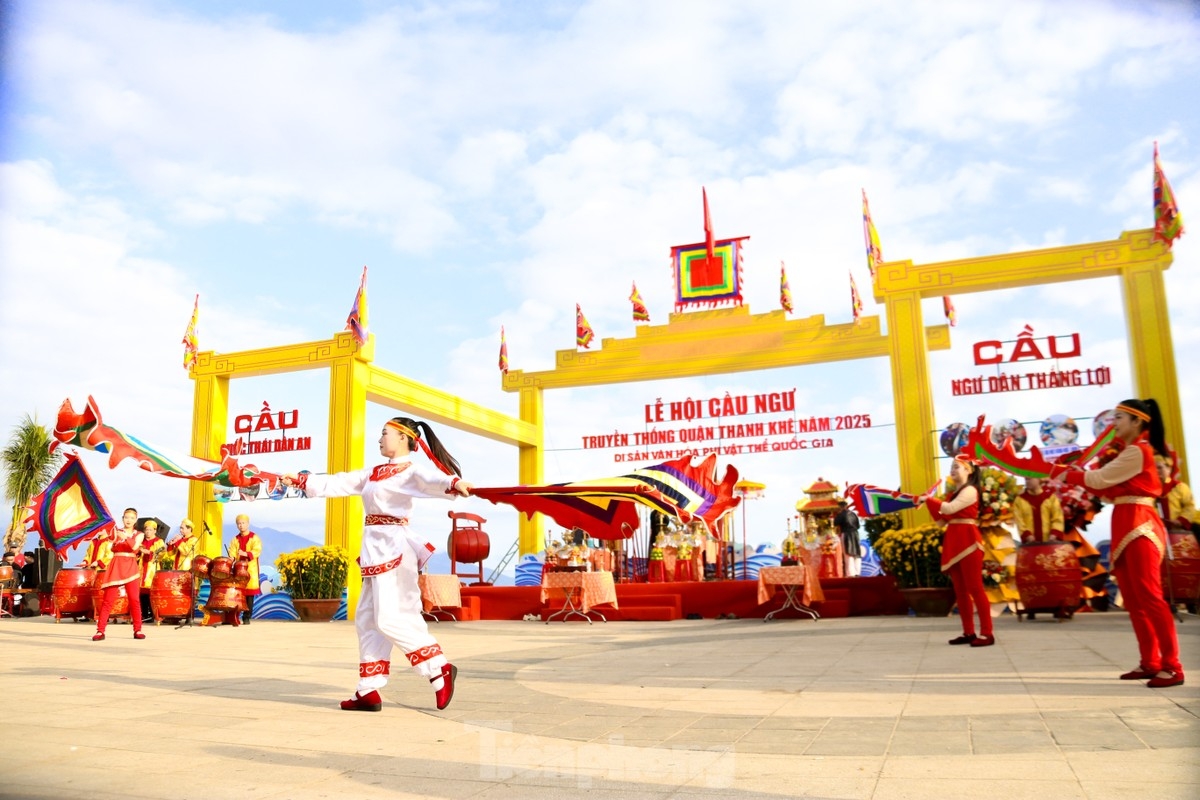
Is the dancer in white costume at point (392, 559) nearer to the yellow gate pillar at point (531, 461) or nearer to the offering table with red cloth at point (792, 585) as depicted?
the offering table with red cloth at point (792, 585)

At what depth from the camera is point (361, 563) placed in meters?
5.10

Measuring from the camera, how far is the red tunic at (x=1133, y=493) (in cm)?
510

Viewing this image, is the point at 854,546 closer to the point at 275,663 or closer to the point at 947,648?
the point at 947,648

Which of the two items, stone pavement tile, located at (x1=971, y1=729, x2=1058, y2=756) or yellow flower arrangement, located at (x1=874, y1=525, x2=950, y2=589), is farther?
yellow flower arrangement, located at (x1=874, y1=525, x2=950, y2=589)

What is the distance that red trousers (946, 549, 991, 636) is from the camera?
7457mm

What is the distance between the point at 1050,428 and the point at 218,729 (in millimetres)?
14503

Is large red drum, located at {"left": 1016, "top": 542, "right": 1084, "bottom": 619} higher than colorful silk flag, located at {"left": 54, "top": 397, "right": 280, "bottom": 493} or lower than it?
lower

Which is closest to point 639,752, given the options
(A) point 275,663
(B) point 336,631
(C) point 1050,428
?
(A) point 275,663

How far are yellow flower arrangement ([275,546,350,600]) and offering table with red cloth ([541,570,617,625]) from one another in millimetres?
4450

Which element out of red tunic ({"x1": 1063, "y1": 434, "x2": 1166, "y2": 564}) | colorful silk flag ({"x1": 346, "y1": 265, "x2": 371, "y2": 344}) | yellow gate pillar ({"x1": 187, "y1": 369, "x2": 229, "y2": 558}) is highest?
colorful silk flag ({"x1": 346, "y1": 265, "x2": 371, "y2": 344})

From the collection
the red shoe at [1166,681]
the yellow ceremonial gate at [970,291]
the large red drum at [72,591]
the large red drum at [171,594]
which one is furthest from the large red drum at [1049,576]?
the large red drum at [72,591]

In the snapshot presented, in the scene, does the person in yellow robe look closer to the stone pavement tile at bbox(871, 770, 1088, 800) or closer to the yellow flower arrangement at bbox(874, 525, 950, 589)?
the yellow flower arrangement at bbox(874, 525, 950, 589)

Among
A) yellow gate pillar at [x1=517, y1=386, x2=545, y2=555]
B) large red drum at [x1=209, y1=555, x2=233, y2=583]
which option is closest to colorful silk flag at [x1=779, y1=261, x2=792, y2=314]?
yellow gate pillar at [x1=517, y1=386, x2=545, y2=555]

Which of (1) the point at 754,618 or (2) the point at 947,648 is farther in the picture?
(1) the point at 754,618
